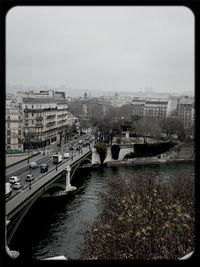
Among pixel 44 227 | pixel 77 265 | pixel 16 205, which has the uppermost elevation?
pixel 77 265

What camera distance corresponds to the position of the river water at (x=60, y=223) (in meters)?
5.13

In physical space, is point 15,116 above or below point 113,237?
above

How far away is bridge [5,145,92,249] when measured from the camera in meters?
5.43

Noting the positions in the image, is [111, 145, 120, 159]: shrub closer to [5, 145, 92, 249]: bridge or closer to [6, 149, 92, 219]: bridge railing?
[5, 145, 92, 249]: bridge

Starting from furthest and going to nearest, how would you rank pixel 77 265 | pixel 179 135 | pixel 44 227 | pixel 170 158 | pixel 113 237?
1. pixel 179 135
2. pixel 170 158
3. pixel 44 227
4. pixel 113 237
5. pixel 77 265

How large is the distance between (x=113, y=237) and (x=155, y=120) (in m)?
13.4

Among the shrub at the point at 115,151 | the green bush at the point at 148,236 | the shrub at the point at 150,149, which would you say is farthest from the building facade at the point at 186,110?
the green bush at the point at 148,236

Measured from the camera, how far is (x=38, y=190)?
22.6 ft

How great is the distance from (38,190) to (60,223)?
0.90 meters

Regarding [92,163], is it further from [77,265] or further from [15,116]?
[77,265]

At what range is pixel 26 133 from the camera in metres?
12.6

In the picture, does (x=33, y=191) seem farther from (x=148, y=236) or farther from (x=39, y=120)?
(x=39, y=120)

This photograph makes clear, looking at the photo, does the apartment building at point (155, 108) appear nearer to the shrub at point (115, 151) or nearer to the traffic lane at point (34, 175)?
the shrub at point (115, 151)

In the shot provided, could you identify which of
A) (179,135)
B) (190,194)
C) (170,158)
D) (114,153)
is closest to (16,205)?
Answer: (190,194)
